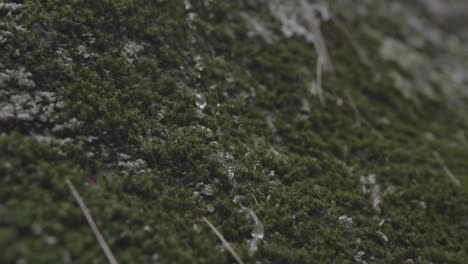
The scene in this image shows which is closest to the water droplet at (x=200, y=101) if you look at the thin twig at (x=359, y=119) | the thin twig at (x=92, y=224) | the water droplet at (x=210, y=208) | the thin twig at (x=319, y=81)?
the water droplet at (x=210, y=208)

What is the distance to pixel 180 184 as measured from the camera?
223 centimetres

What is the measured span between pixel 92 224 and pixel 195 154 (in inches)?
30.2

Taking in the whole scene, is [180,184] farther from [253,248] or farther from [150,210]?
[253,248]

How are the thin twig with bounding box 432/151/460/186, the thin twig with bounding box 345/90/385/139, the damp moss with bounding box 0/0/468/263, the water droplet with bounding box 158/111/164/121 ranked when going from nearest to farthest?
the damp moss with bounding box 0/0/468/263, the water droplet with bounding box 158/111/164/121, the thin twig with bounding box 432/151/460/186, the thin twig with bounding box 345/90/385/139

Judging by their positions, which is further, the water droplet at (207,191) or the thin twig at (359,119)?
the thin twig at (359,119)

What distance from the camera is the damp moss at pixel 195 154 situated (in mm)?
1866

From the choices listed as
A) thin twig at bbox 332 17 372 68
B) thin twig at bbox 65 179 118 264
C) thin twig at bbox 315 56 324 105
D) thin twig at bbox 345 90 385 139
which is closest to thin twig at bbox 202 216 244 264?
thin twig at bbox 65 179 118 264

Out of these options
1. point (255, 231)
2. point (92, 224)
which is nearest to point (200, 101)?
point (255, 231)

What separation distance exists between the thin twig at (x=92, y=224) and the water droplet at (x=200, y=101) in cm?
107

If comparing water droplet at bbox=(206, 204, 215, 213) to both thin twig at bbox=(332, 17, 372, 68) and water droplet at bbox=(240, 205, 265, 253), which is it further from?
→ thin twig at bbox=(332, 17, 372, 68)

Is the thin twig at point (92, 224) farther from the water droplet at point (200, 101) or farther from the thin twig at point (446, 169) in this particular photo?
the thin twig at point (446, 169)

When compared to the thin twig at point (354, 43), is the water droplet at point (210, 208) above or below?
below

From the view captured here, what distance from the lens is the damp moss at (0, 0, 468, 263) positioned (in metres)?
1.87

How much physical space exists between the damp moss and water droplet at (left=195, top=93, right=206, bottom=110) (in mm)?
51
